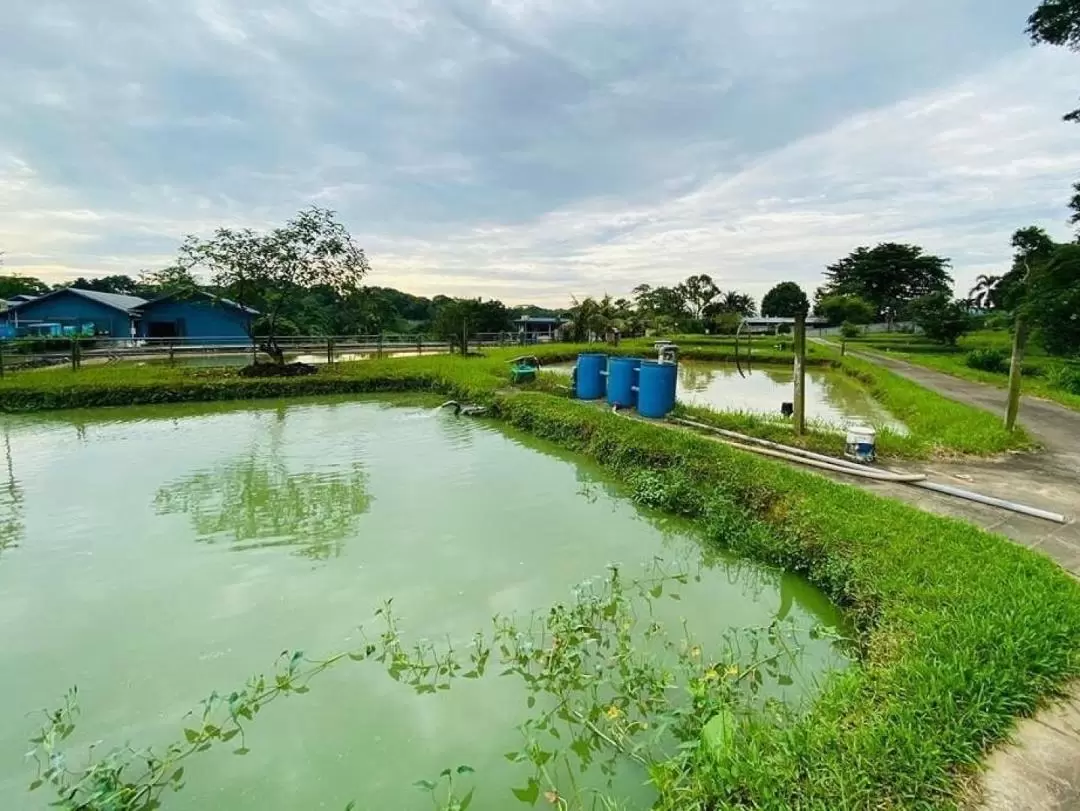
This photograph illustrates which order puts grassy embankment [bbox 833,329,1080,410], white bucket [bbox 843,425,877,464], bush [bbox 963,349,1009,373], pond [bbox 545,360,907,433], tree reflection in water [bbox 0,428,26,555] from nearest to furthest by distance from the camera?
tree reflection in water [bbox 0,428,26,555], white bucket [bbox 843,425,877,464], pond [bbox 545,360,907,433], grassy embankment [bbox 833,329,1080,410], bush [bbox 963,349,1009,373]

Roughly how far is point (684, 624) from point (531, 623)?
1013mm

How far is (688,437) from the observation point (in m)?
7.08

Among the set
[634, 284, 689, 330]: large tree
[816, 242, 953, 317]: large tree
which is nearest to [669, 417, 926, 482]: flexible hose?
[634, 284, 689, 330]: large tree

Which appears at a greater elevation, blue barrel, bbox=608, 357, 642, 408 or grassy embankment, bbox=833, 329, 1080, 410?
blue barrel, bbox=608, 357, 642, 408

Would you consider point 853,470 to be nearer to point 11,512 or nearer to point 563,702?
point 563,702

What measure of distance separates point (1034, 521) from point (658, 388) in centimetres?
537

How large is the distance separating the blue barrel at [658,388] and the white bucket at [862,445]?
10.5 feet

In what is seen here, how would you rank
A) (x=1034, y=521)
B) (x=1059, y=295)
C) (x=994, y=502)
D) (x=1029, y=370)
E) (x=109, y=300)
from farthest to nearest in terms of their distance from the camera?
(x=109, y=300)
(x=1029, y=370)
(x=1059, y=295)
(x=994, y=502)
(x=1034, y=521)

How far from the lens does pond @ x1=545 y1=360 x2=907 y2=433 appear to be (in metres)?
10.9

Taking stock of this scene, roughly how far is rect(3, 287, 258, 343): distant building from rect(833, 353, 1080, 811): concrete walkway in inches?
1006

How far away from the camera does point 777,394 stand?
14578 millimetres

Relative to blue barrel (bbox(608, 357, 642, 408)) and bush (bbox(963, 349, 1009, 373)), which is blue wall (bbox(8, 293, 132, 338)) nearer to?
blue barrel (bbox(608, 357, 642, 408))

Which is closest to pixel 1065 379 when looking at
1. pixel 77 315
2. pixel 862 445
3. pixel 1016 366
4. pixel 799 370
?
pixel 1016 366

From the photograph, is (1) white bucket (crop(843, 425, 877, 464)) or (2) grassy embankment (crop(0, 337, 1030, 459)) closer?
(1) white bucket (crop(843, 425, 877, 464))
